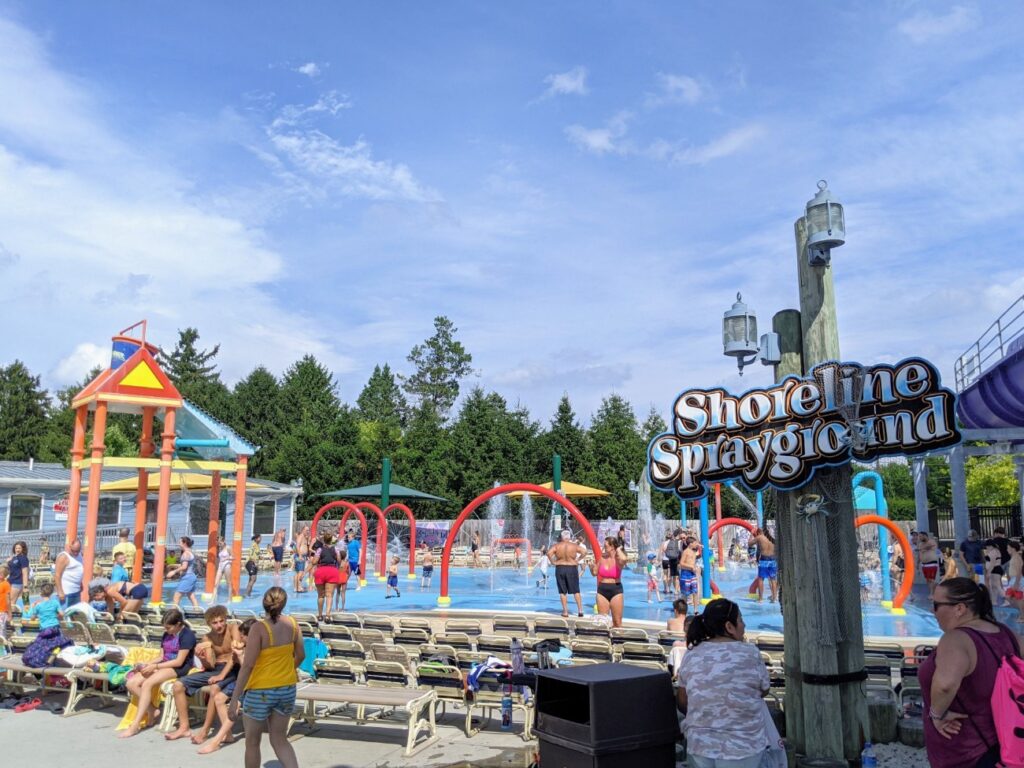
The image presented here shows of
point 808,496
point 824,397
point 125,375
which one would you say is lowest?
point 808,496

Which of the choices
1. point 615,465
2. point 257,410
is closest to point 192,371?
point 257,410

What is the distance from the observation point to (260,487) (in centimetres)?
3322

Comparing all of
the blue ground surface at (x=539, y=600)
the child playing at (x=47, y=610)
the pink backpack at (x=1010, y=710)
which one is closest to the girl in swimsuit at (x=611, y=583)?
the blue ground surface at (x=539, y=600)

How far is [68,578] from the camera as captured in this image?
12633mm

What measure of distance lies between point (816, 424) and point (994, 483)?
40.6 meters

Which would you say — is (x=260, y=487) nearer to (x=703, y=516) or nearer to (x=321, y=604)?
(x=321, y=604)

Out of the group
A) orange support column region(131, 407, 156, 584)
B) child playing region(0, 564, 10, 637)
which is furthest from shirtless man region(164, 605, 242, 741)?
orange support column region(131, 407, 156, 584)

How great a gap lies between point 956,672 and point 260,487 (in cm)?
3237

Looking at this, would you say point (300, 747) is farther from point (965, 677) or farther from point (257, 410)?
point (257, 410)

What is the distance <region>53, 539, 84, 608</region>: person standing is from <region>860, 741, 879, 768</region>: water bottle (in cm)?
1154

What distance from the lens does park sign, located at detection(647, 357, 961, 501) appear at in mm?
5770

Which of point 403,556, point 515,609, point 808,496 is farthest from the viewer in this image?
point 403,556

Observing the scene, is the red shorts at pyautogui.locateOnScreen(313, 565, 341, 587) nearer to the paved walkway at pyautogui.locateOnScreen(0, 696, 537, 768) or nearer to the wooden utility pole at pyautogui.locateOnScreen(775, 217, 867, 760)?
the paved walkway at pyautogui.locateOnScreen(0, 696, 537, 768)

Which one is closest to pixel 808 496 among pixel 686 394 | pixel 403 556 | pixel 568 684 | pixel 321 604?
pixel 686 394
